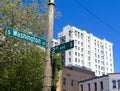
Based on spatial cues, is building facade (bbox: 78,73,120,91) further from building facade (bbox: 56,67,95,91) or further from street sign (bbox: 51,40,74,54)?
street sign (bbox: 51,40,74,54)

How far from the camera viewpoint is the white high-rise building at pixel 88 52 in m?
165

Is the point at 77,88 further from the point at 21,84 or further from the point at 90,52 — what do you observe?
the point at 90,52

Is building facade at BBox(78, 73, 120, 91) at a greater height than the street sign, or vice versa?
building facade at BBox(78, 73, 120, 91)

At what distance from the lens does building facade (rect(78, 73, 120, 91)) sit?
5978 centimetres

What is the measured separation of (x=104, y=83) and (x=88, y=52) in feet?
390

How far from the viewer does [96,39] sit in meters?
188

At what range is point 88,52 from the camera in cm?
18012

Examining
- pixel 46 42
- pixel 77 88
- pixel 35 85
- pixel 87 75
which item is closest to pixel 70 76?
pixel 77 88

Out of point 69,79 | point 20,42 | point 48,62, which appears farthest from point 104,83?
point 48,62

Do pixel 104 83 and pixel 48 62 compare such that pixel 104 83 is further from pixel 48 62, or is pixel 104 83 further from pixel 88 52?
pixel 88 52

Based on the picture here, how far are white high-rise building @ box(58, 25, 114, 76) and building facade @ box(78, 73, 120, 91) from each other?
302 feet

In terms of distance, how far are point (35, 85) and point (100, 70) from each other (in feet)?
501

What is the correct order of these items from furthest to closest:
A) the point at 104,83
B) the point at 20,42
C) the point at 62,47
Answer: the point at 104,83, the point at 20,42, the point at 62,47

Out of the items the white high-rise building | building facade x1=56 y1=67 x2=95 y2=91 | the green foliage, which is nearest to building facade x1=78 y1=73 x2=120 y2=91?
building facade x1=56 y1=67 x2=95 y2=91
